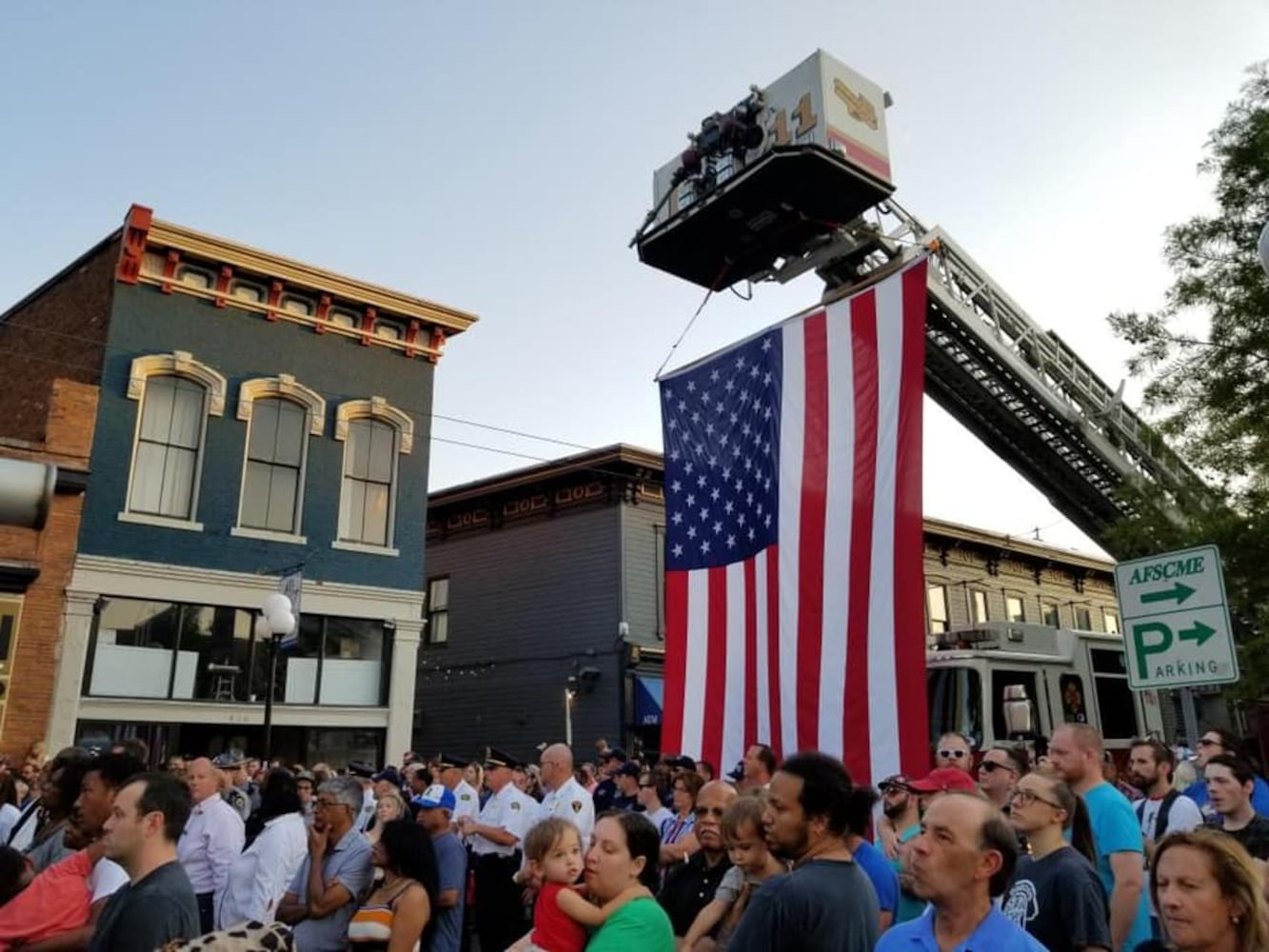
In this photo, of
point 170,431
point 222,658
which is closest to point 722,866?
point 222,658

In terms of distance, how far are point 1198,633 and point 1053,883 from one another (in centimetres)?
244

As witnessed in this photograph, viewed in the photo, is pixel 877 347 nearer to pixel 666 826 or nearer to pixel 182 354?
pixel 666 826

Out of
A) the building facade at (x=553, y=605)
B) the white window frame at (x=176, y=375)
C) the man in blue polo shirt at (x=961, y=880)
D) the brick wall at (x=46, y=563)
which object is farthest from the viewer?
the building facade at (x=553, y=605)

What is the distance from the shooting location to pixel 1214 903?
2.86 m

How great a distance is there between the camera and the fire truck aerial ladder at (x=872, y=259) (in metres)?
17.6

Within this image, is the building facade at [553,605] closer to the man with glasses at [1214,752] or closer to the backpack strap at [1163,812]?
the man with glasses at [1214,752]

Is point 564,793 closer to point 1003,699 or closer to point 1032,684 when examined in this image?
point 1003,699

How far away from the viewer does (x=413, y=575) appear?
2041 centimetres

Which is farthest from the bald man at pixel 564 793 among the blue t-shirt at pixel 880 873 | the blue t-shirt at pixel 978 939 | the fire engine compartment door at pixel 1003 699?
the fire engine compartment door at pixel 1003 699

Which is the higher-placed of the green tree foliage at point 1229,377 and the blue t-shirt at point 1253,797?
the green tree foliage at point 1229,377

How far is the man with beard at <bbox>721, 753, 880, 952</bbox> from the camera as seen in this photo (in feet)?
10.8

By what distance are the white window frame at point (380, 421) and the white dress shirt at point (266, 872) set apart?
13568mm

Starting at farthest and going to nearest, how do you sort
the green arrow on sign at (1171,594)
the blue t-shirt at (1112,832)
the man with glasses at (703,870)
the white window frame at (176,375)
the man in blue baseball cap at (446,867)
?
1. the white window frame at (176,375)
2. the man in blue baseball cap at (446,867)
3. the green arrow on sign at (1171,594)
4. the man with glasses at (703,870)
5. the blue t-shirt at (1112,832)

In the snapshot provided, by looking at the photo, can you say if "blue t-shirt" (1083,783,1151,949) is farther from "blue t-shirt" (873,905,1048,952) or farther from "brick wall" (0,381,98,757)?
"brick wall" (0,381,98,757)
